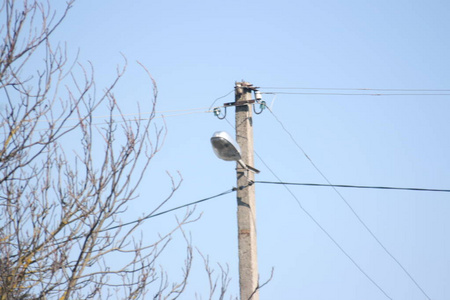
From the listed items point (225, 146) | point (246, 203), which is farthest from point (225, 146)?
point (246, 203)

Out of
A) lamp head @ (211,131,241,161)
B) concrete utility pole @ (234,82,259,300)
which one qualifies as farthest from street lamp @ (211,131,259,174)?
concrete utility pole @ (234,82,259,300)

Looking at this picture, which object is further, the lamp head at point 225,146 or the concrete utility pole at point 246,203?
the concrete utility pole at point 246,203

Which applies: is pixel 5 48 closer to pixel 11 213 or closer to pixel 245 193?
pixel 11 213

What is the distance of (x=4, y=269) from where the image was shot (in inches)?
220

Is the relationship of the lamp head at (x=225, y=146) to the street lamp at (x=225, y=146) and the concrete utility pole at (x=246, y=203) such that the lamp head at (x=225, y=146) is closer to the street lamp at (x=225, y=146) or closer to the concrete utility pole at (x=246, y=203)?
the street lamp at (x=225, y=146)

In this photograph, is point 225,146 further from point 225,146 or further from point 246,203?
point 246,203

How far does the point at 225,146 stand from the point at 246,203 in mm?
Answer: 920

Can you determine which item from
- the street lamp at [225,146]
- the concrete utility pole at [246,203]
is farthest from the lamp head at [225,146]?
the concrete utility pole at [246,203]

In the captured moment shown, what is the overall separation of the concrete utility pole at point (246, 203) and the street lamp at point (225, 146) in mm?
549

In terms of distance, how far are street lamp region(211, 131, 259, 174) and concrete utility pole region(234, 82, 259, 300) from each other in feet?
1.80

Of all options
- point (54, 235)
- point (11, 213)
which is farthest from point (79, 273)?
point (11, 213)

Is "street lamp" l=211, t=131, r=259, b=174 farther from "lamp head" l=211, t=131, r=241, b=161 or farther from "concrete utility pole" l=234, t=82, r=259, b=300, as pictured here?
"concrete utility pole" l=234, t=82, r=259, b=300

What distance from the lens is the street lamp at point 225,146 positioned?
7895 mm

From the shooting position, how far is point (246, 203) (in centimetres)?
860
